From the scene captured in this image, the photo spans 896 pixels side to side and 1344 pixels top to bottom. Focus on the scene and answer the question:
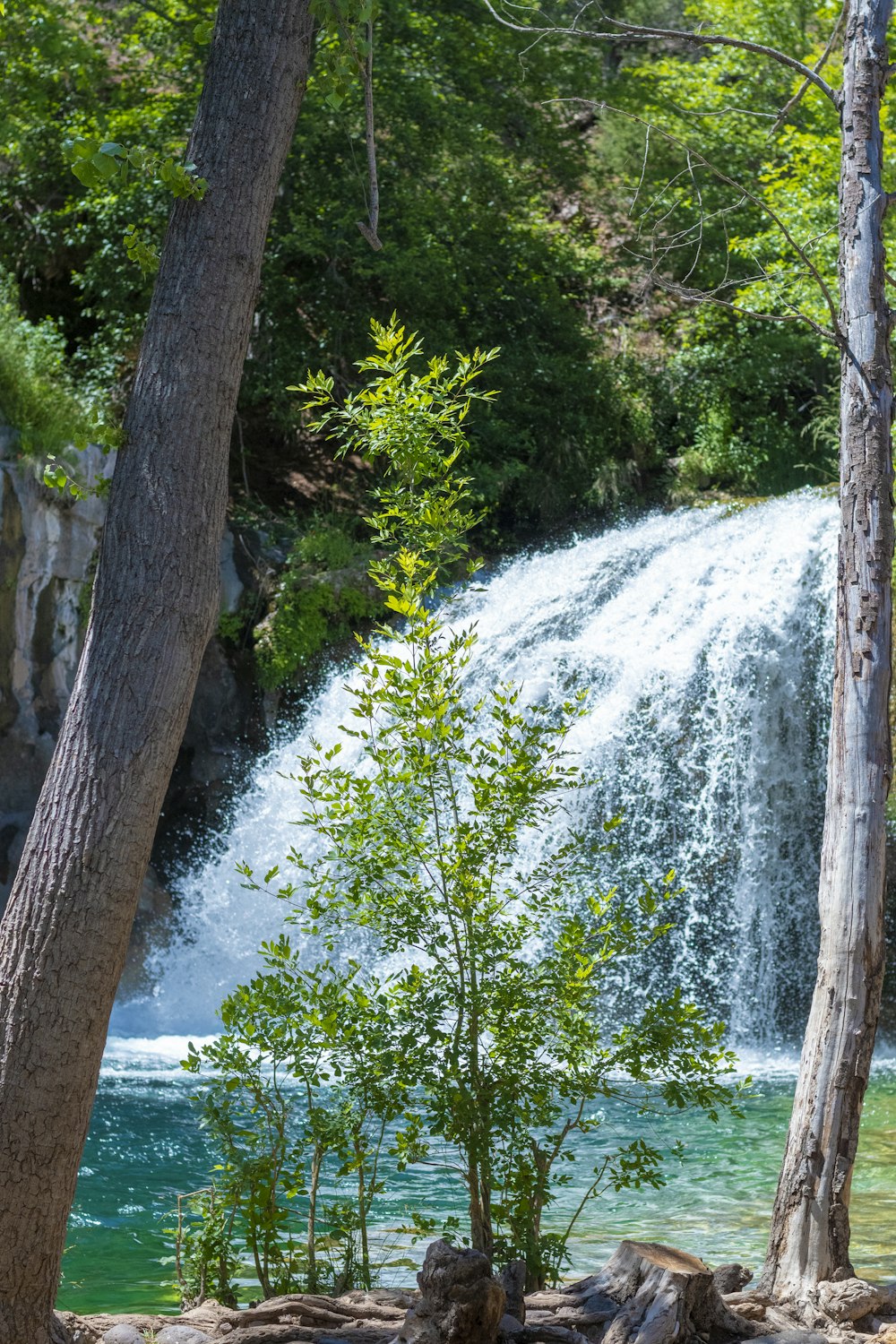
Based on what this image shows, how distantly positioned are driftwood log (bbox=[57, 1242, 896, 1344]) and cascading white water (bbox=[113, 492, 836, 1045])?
250 inches

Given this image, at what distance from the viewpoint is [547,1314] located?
3363 mm

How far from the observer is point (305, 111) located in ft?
46.9

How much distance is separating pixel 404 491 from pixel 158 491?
0.93 meters

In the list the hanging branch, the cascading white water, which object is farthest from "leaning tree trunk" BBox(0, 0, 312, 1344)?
the cascading white water

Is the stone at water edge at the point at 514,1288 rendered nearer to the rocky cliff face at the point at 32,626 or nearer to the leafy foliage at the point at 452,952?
the leafy foliage at the point at 452,952

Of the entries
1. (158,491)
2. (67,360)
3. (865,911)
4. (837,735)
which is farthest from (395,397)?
(67,360)

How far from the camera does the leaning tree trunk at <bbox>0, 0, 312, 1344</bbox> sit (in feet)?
9.95

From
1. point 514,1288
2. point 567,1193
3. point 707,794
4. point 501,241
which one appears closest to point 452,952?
point 514,1288

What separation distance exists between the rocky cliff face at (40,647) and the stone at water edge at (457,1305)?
8141 millimetres

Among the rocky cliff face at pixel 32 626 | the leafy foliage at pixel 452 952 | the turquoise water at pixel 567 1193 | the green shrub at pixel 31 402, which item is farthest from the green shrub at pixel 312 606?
the leafy foliage at pixel 452 952

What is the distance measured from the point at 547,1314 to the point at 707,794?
284 inches

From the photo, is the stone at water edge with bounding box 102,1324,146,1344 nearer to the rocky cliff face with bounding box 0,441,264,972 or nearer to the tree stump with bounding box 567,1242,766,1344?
the tree stump with bounding box 567,1242,766,1344

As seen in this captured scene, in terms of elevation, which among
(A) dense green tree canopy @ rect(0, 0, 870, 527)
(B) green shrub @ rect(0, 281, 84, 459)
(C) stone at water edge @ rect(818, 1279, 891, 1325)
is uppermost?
(A) dense green tree canopy @ rect(0, 0, 870, 527)

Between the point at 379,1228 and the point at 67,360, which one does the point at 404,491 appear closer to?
the point at 379,1228
